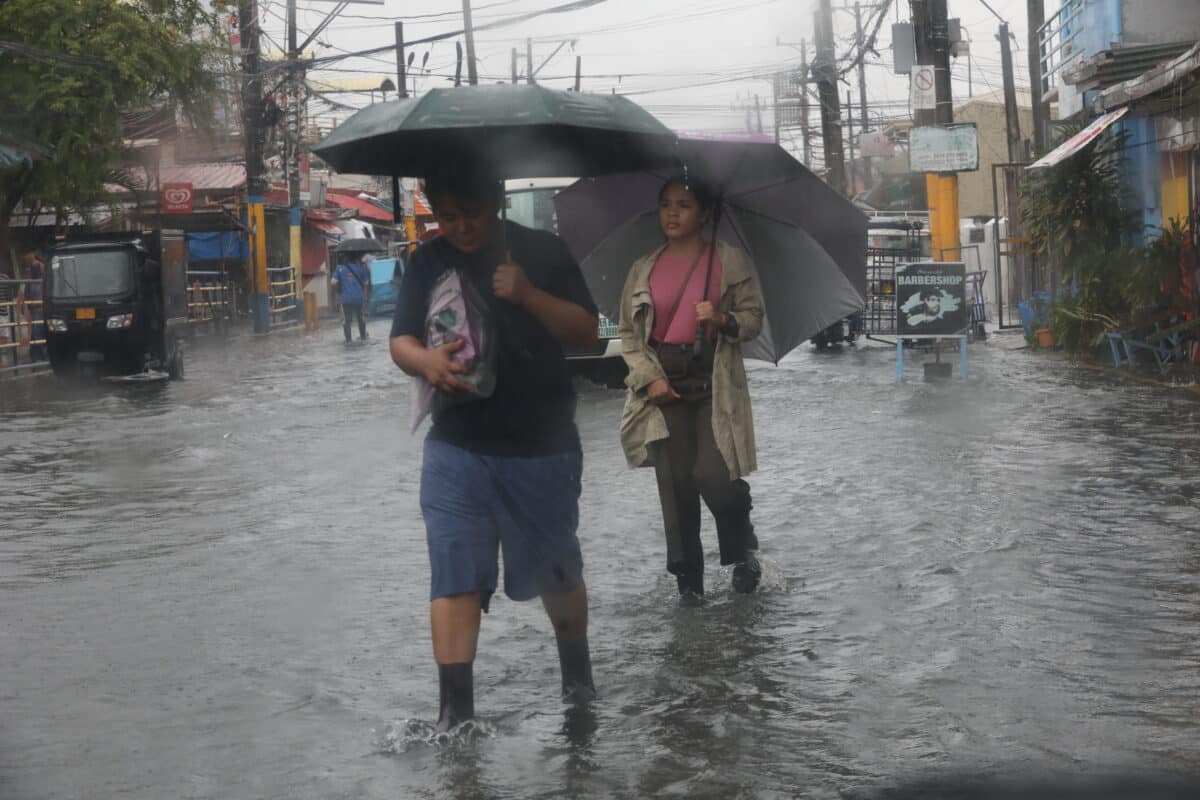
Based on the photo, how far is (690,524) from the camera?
7184mm

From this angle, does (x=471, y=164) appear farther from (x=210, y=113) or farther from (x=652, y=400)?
(x=210, y=113)

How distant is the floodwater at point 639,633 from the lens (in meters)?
5.04

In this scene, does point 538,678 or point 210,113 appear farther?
point 210,113

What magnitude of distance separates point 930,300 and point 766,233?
37.7 ft

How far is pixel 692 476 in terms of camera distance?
7.19m

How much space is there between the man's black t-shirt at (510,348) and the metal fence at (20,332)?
74.4ft

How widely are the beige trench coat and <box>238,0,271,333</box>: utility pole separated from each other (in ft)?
107

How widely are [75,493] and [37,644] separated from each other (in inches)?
204

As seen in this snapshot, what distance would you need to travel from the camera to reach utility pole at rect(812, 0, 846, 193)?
39500 mm

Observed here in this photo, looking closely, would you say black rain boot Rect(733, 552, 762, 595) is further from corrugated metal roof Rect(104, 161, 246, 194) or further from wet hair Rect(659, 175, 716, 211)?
corrugated metal roof Rect(104, 161, 246, 194)

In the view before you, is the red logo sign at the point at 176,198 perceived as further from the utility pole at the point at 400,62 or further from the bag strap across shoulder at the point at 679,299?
the bag strap across shoulder at the point at 679,299

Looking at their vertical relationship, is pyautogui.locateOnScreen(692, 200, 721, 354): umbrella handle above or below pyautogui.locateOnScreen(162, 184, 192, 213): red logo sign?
below

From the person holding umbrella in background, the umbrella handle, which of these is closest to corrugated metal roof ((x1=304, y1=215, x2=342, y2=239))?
the person holding umbrella in background

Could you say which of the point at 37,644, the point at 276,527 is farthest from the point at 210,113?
the point at 37,644
